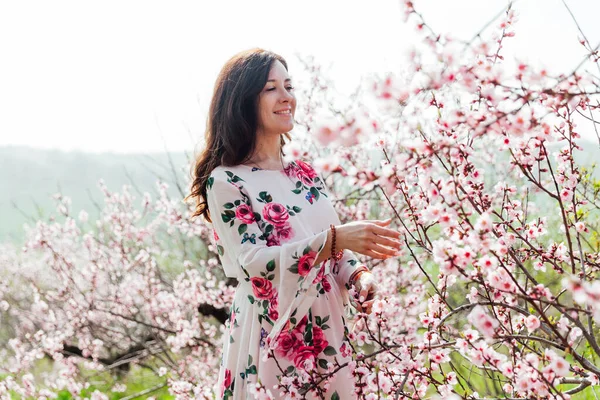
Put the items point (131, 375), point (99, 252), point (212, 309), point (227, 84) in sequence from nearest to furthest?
point (227, 84)
point (212, 309)
point (99, 252)
point (131, 375)

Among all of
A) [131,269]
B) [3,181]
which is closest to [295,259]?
[131,269]

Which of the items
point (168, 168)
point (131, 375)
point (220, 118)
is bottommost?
point (131, 375)

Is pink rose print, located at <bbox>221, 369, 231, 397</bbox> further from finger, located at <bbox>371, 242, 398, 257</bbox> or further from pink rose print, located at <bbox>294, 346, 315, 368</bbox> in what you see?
finger, located at <bbox>371, 242, 398, 257</bbox>

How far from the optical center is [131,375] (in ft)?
20.5

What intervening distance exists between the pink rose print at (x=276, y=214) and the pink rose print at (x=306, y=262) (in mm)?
215

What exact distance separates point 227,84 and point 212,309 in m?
2.52

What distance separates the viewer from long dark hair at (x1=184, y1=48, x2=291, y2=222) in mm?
2064

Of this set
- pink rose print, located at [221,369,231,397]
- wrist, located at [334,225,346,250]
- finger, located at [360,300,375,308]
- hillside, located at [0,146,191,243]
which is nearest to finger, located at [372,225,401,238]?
wrist, located at [334,225,346,250]

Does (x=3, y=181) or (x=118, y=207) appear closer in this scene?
(x=118, y=207)

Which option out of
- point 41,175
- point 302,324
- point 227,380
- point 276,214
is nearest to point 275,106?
point 276,214

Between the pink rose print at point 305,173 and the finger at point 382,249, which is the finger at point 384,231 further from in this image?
the pink rose print at point 305,173

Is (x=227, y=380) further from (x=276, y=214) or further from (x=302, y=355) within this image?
(x=276, y=214)

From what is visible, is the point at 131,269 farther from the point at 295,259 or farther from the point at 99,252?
the point at 295,259

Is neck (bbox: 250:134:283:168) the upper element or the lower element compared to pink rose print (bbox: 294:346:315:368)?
upper
